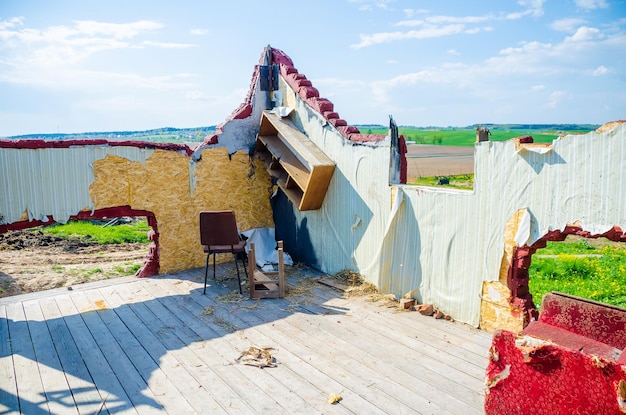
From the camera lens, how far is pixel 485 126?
577cm

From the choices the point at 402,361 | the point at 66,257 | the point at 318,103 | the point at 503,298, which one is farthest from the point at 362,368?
the point at 66,257

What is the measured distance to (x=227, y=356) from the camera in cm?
551

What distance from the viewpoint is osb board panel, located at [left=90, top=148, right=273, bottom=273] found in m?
8.17

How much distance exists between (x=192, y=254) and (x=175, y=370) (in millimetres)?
4247

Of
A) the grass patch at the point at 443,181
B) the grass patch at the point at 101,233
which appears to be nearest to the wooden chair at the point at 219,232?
the grass patch at the point at 101,233

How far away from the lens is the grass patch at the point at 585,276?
854cm

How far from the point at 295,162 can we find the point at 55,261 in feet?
Answer: 25.6

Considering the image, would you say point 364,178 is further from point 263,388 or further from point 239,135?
point 263,388

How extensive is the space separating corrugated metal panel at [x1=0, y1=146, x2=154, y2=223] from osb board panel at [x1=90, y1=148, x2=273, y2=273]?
19 cm

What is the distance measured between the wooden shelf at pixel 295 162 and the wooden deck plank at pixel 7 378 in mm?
4686

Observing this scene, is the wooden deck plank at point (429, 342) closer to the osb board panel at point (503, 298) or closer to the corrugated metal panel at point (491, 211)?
the osb board panel at point (503, 298)

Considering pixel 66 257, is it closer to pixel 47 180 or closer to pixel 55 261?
pixel 55 261

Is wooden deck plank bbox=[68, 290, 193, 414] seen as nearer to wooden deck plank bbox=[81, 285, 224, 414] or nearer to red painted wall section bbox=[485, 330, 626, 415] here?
wooden deck plank bbox=[81, 285, 224, 414]

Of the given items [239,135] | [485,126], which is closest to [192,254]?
[239,135]
